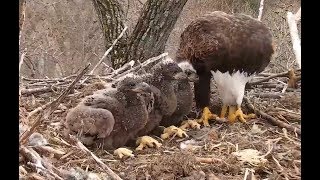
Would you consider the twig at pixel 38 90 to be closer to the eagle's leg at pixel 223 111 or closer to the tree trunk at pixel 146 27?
the tree trunk at pixel 146 27

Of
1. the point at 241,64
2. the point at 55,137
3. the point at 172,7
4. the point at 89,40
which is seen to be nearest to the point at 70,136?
the point at 55,137

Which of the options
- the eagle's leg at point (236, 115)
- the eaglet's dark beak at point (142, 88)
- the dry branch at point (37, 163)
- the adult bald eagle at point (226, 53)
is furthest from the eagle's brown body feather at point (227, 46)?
the dry branch at point (37, 163)

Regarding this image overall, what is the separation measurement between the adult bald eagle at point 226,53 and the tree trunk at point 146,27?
16 cm

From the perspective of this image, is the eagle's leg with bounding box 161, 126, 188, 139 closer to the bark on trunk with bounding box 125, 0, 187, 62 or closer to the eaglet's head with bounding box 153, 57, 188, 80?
the eaglet's head with bounding box 153, 57, 188, 80

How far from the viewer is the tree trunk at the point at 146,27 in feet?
6.88

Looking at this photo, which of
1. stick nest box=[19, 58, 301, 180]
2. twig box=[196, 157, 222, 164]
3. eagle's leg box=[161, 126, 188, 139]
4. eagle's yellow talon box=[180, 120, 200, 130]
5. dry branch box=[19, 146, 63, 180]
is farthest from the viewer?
eagle's yellow talon box=[180, 120, 200, 130]

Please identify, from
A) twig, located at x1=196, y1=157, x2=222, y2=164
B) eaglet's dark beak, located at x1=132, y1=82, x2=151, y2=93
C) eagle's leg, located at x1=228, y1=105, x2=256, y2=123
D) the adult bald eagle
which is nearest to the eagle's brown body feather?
the adult bald eagle

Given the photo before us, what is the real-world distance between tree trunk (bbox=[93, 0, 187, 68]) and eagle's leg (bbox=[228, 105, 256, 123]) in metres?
0.40

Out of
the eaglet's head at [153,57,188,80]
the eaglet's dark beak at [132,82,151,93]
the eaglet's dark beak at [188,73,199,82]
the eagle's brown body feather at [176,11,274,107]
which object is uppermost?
the eagle's brown body feather at [176,11,274,107]

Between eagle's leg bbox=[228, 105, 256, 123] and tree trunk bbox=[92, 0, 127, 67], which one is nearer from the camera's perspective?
eagle's leg bbox=[228, 105, 256, 123]

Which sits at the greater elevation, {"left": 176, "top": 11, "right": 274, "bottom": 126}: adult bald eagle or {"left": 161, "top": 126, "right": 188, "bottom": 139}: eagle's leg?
{"left": 176, "top": 11, "right": 274, "bottom": 126}: adult bald eagle

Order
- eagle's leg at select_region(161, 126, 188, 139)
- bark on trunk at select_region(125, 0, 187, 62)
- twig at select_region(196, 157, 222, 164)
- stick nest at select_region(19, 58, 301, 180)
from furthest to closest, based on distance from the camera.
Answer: bark on trunk at select_region(125, 0, 187, 62) → eagle's leg at select_region(161, 126, 188, 139) → twig at select_region(196, 157, 222, 164) → stick nest at select_region(19, 58, 301, 180)

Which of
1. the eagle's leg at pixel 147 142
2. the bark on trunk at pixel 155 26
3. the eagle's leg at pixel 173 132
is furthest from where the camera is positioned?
the bark on trunk at pixel 155 26

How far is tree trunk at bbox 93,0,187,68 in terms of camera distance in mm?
2098
